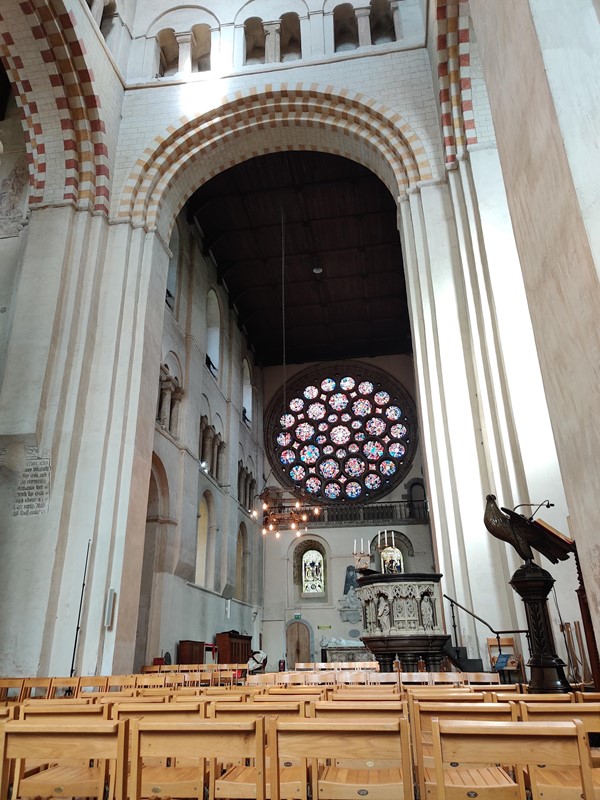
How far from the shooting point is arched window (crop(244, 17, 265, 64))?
37.8ft

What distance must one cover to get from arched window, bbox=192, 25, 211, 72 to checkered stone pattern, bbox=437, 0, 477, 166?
5053mm

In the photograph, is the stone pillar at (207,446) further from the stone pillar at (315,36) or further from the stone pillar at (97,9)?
the stone pillar at (97,9)

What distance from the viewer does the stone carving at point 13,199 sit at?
9852mm

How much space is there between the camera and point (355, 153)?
416 inches

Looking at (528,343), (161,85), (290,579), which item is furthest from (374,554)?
(161,85)

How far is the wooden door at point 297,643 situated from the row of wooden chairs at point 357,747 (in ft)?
54.4

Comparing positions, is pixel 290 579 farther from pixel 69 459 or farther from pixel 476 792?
pixel 476 792

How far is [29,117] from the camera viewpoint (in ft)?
30.9

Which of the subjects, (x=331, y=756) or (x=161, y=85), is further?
(x=161, y=85)

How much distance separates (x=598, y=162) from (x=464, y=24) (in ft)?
25.1

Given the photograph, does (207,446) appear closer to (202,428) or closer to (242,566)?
(202,428)

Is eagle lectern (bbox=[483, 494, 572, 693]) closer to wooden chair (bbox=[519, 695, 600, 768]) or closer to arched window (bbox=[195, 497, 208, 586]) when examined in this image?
wooden chair (bbox=[519, 695, 600, 768])

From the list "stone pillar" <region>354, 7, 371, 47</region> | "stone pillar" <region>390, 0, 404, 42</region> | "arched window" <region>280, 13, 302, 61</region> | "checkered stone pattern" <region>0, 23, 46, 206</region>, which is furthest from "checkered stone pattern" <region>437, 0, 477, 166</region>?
"checkered stone pattern" <region>0, 23, 46, 206</region>

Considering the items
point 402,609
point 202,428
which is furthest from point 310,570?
point 402,609
